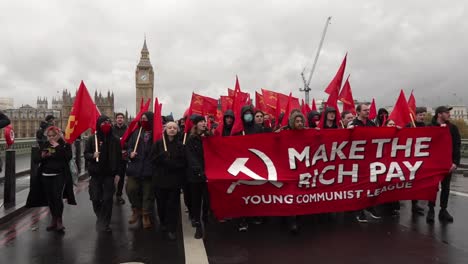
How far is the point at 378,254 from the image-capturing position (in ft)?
15.0

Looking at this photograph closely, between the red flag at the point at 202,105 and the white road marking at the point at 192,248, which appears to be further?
the red flag at the point at 202,105

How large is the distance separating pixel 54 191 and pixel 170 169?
6.28ft

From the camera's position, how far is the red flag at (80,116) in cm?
588

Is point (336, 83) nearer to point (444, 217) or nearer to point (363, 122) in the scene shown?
point (363, 122)

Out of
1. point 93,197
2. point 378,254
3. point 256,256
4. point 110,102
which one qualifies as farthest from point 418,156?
point 110,102

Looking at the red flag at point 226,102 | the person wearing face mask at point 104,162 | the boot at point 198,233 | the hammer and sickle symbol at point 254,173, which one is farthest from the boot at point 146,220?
the red flag at point 226,102

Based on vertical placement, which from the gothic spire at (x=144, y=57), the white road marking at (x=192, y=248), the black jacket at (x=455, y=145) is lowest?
the white road marking at (x=192, y=248)

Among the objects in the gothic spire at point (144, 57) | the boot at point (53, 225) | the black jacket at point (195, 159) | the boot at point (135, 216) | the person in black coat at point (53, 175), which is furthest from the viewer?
the gothic spire at point (144, 57)

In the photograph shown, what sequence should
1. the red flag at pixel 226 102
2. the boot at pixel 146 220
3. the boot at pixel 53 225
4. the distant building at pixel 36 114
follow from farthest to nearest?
the distant building at pixel 36 114
the red flag at pixel 226 102
the boot at pixel 146 220
the boot at pixel 53 225

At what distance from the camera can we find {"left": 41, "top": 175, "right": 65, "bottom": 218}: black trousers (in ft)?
18.8

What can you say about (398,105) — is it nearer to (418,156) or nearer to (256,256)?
(418,156)

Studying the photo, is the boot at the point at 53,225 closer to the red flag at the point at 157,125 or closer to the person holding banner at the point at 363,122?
the red flag at the point at 157,125

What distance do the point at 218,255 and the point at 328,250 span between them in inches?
55.4

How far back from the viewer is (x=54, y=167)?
18.6ft
